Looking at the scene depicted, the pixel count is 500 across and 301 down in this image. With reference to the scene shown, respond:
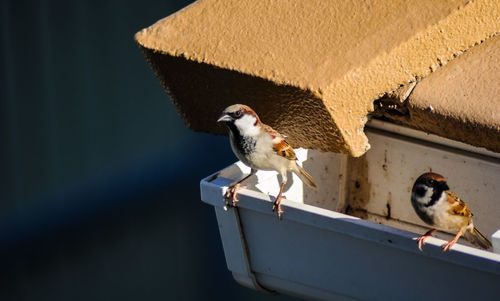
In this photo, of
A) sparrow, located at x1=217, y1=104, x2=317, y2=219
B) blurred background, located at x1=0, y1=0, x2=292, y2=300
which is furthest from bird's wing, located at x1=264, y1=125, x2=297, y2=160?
blurred background, located at x1=0, y1=0, x2=292, y2=300

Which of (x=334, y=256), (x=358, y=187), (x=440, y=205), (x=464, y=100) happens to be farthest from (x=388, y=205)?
(x=334, y=256)

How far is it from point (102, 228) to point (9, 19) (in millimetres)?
1584

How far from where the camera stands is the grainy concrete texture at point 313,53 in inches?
102

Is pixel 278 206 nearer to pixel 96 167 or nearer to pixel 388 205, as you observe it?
pixel 388 205

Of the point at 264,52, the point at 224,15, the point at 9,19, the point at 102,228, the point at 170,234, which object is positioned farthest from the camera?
the point at 170,234

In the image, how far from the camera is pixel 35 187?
5.48 metres

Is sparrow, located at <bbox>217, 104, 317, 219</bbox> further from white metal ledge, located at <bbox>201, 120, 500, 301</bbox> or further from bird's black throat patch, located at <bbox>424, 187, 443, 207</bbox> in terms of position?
bird's black throat patch, located at <bbox>424, 187, 443, 207</bbox>

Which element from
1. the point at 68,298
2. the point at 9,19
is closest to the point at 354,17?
the point at 9,19

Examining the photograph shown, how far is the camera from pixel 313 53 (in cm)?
264

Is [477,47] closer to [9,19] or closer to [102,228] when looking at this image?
[9,19]

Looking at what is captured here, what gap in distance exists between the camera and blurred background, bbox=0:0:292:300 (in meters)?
5.30

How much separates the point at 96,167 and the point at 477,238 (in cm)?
334

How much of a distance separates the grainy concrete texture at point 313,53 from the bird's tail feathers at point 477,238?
46 cm

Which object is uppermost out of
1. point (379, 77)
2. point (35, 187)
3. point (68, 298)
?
point (379, 77)
